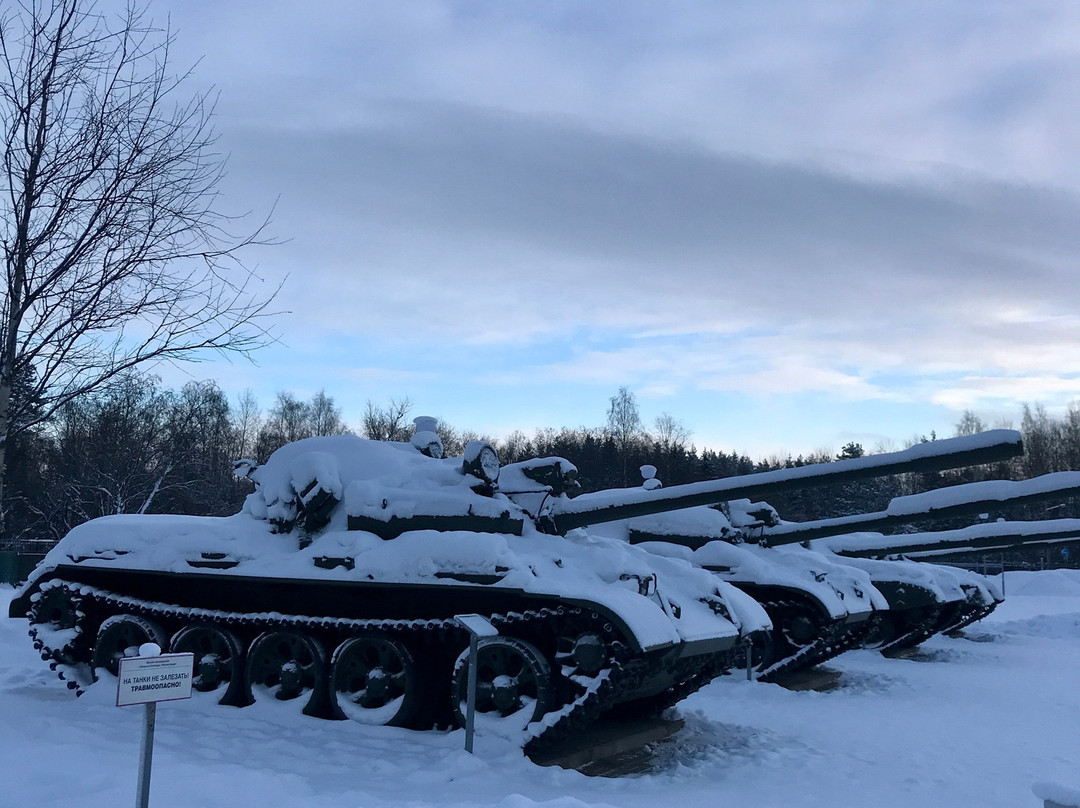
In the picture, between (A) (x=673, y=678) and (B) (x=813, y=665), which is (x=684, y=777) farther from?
(B) (x=813, y=665)

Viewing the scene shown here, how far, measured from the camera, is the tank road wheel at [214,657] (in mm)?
9055

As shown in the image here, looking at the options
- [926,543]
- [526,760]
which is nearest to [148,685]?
[526,760]

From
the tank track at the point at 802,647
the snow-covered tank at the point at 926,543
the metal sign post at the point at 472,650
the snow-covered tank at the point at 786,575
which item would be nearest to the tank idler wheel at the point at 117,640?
the metal sign post at the point at 472,650

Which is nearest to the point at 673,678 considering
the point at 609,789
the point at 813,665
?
the point at 609,789

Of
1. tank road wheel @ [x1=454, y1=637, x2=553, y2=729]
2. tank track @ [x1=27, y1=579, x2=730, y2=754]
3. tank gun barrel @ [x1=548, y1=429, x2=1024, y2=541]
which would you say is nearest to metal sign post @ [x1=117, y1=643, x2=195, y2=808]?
tank road wheel @ [x1=454, y1=637, x2=553, y2=729]

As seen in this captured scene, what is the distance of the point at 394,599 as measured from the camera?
8.66m

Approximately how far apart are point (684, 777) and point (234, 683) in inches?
170

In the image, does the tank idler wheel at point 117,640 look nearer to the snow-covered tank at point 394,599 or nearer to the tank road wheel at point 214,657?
the snow-covered tank at point 394,599

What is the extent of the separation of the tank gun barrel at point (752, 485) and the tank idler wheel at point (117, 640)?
168 inches

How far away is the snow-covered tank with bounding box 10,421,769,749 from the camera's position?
777cm

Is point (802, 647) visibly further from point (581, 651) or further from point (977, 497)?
point (581, 651)

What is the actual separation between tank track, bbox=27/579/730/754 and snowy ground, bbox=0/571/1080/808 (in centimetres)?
34

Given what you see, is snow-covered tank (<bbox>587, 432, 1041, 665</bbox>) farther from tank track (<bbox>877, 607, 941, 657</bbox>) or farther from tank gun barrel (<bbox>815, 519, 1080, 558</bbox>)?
tank gun barrel (<bbox>815, 519, 1080, 558</bbox>)

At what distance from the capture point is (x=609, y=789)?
22.9ft
